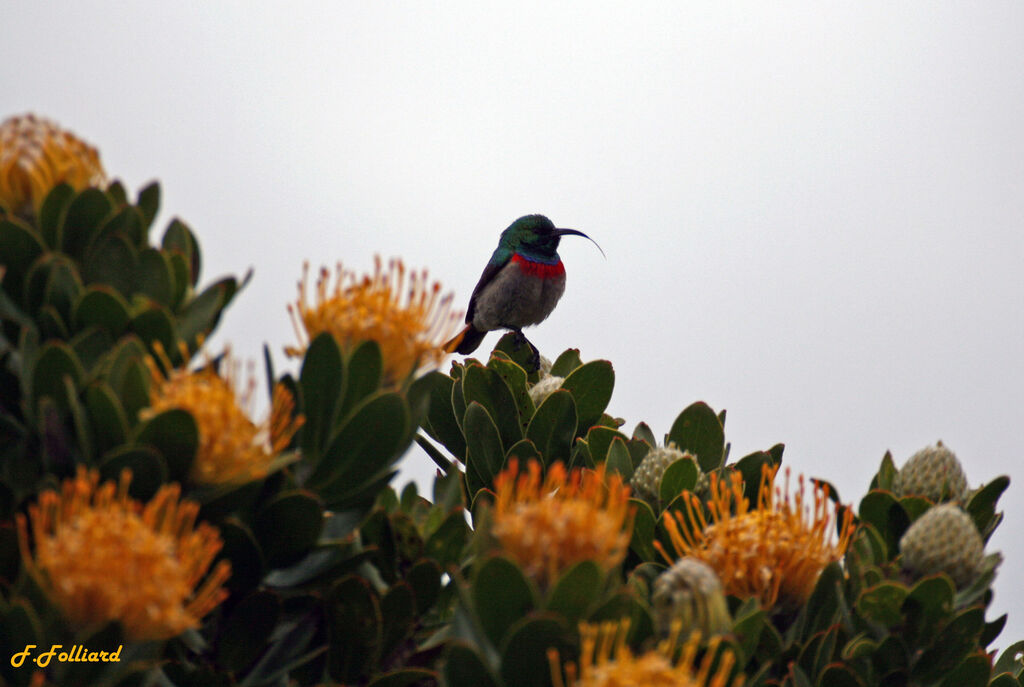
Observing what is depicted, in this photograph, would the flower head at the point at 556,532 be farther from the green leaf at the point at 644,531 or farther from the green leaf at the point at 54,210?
the green leaf at the point at 54,210

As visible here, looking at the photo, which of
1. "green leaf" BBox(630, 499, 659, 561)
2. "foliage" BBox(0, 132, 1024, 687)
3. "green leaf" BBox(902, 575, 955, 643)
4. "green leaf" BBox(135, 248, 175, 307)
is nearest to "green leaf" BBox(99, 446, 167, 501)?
"foliage" BBox(0, 132, 1024, 687)

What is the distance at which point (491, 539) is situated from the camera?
1658mm

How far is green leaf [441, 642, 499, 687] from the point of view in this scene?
1507 millimetres

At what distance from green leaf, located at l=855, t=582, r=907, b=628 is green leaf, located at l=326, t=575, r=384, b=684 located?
1.04m

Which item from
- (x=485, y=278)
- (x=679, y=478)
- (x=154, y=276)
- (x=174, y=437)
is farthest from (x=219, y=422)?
(x=485, y=278)

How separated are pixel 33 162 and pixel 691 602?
4.71ft

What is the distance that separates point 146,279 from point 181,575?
0.61 m

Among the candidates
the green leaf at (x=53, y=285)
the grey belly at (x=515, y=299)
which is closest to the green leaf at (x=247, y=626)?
the green leaf at (x=53, y=285)

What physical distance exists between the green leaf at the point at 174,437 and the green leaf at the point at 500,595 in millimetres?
498

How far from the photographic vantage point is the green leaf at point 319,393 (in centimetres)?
181

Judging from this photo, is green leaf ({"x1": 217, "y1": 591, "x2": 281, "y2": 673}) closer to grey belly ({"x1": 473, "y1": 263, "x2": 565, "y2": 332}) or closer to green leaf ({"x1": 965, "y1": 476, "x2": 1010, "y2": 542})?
green leaf ({"x1": 965, "y1": 476, "x2": 1010, "y2": 542})

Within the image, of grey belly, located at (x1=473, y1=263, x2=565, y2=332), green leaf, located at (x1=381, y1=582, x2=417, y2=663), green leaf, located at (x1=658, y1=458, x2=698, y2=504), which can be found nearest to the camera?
green leaf, located at (x1=381, y1=582, x2=417, y2=663)

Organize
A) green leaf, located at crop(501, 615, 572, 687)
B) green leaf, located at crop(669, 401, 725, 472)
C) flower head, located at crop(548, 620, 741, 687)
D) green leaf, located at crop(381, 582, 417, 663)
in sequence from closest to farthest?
flower head, located at crop(548, 620, 741, 687) → green leaf, located at crop(501, 615, 572, 687) → green leaf, located at crop(381, 582, 417, 663) → green leaf, located at crop(669, 401, 725, 472)

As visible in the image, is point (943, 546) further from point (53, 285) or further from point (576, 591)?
point (53, 285)
